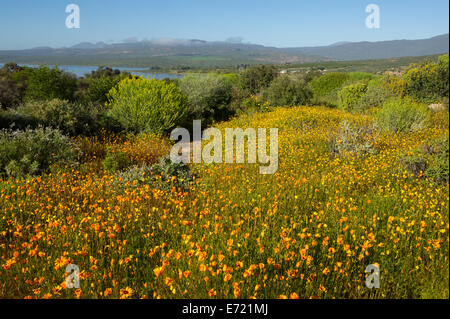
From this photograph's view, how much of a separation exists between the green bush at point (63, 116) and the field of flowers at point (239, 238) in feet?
11.3

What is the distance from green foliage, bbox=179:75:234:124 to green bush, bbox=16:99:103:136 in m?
4.88

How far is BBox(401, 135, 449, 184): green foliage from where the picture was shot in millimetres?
3996

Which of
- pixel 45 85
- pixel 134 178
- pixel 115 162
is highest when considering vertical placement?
pixel 45 85

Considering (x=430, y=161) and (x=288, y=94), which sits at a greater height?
(x=288, y=94)

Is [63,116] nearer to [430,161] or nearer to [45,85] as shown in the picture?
[45,85]

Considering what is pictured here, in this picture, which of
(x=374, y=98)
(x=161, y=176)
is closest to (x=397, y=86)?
(x=374, y=98)

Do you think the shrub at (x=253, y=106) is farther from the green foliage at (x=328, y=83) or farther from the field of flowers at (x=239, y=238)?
the green foliage at (x=328, y=83)

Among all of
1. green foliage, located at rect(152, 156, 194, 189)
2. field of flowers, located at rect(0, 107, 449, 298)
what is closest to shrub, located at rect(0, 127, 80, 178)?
field of flowers, located at rect(0, 107, 449, 298)

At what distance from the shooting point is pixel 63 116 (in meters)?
8.81

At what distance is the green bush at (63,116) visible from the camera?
8.88 m

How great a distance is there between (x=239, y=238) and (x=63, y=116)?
25.4 ft
